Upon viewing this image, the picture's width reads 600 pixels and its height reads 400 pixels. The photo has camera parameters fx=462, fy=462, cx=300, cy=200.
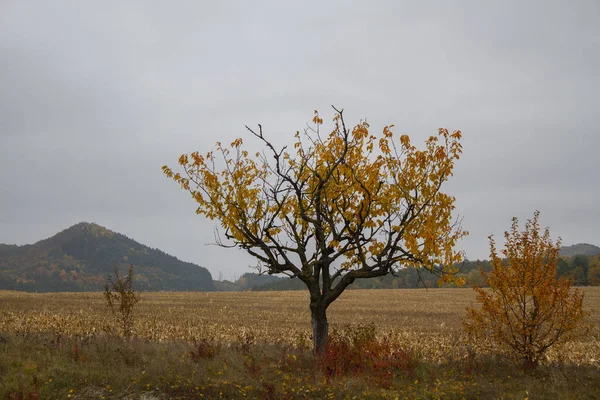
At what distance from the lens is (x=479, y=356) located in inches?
577

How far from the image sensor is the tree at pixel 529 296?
12977 mm

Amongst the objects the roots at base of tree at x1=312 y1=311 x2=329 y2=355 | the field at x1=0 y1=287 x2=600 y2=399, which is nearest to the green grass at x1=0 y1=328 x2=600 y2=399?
the field at x1=0 y1=287 x2=600 y2=399

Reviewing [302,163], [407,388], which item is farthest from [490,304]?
[302,163]

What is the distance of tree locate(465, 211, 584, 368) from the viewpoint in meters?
13.0

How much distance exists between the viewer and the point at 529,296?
13.5 m

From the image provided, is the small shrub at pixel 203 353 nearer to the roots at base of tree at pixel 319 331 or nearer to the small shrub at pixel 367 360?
the roots at base of tree at pixel 319 331

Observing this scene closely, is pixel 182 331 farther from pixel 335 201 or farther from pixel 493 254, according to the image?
pixel 493 254

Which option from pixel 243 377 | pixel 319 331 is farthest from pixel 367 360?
pixel 243 377

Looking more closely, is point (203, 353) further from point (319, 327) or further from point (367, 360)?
point (367, 360)

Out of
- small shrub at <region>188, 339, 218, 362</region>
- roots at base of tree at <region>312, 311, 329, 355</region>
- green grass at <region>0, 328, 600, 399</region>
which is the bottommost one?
green grass at <region>0, 328, 600, 399</region>

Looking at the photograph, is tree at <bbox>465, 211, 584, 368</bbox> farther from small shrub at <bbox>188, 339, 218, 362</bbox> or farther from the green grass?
small shrub at <bbox>188, 339, 218, 362</bbox>

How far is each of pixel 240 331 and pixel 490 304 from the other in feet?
51.1

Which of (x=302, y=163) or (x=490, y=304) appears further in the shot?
(x=302, y=163)

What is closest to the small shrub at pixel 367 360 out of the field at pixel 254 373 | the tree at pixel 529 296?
the field at pixel 254 373
